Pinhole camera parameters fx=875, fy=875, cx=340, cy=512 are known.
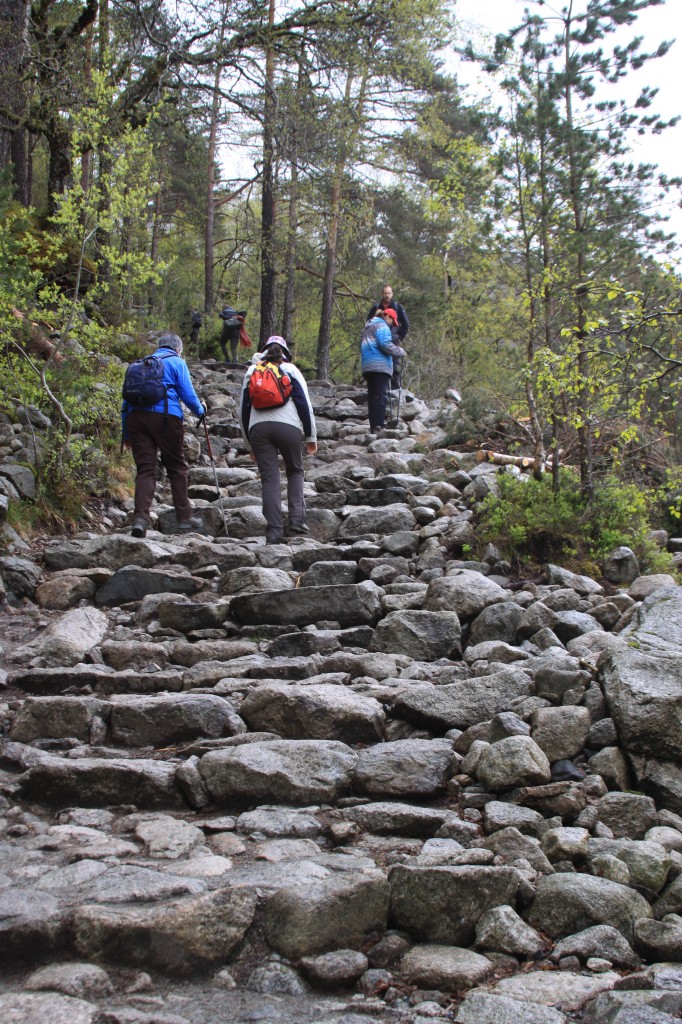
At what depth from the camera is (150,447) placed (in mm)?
9406

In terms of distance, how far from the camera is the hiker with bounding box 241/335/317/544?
9.36 metres

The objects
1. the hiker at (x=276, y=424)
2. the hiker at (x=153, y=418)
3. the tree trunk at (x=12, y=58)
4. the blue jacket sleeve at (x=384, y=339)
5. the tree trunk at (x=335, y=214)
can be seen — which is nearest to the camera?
the hiker at (x=153, y=418)

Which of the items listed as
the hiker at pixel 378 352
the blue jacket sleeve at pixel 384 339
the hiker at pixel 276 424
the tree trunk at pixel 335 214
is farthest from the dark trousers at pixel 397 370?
the hiker at pixel 276 424

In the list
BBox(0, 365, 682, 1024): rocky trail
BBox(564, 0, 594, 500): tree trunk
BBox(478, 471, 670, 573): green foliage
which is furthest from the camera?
BBox(564, 0, 594, 500): tree trunk

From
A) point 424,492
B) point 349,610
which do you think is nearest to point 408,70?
point 424,492

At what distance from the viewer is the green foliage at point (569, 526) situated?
8547 mm

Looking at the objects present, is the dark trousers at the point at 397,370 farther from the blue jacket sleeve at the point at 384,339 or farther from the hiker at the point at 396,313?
the blue jacket sleeve at the point at 384,339

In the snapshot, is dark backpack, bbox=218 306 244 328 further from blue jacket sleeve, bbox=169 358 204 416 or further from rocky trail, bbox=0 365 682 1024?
rocky trail, bbox=0 365 682 1024

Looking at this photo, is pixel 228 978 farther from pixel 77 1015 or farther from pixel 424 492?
pixel 424 492

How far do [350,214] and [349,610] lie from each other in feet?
60.3

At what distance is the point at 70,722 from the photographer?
4953 mm

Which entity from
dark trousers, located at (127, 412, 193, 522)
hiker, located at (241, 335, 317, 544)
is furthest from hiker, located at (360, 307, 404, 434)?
dark trousers, located at (127, 412, 193, 522)

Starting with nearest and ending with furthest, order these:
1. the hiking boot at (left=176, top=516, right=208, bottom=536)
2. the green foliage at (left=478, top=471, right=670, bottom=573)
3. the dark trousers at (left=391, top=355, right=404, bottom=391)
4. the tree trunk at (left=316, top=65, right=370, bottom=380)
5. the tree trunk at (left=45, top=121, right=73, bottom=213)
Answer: the green foliage at (left=478, top=471, right=670, bottom=573), the hiking boot at (left=176, top=516, right=208, bottom=536), the tree trunk at (left=45, top=121, right=73, bottom=213), the dark trousers at (left=391, top=355, right=404, bottom=391), the tree trunk at (left=316, top=65, right=370, bottom=380)

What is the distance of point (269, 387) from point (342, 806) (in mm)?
5862
